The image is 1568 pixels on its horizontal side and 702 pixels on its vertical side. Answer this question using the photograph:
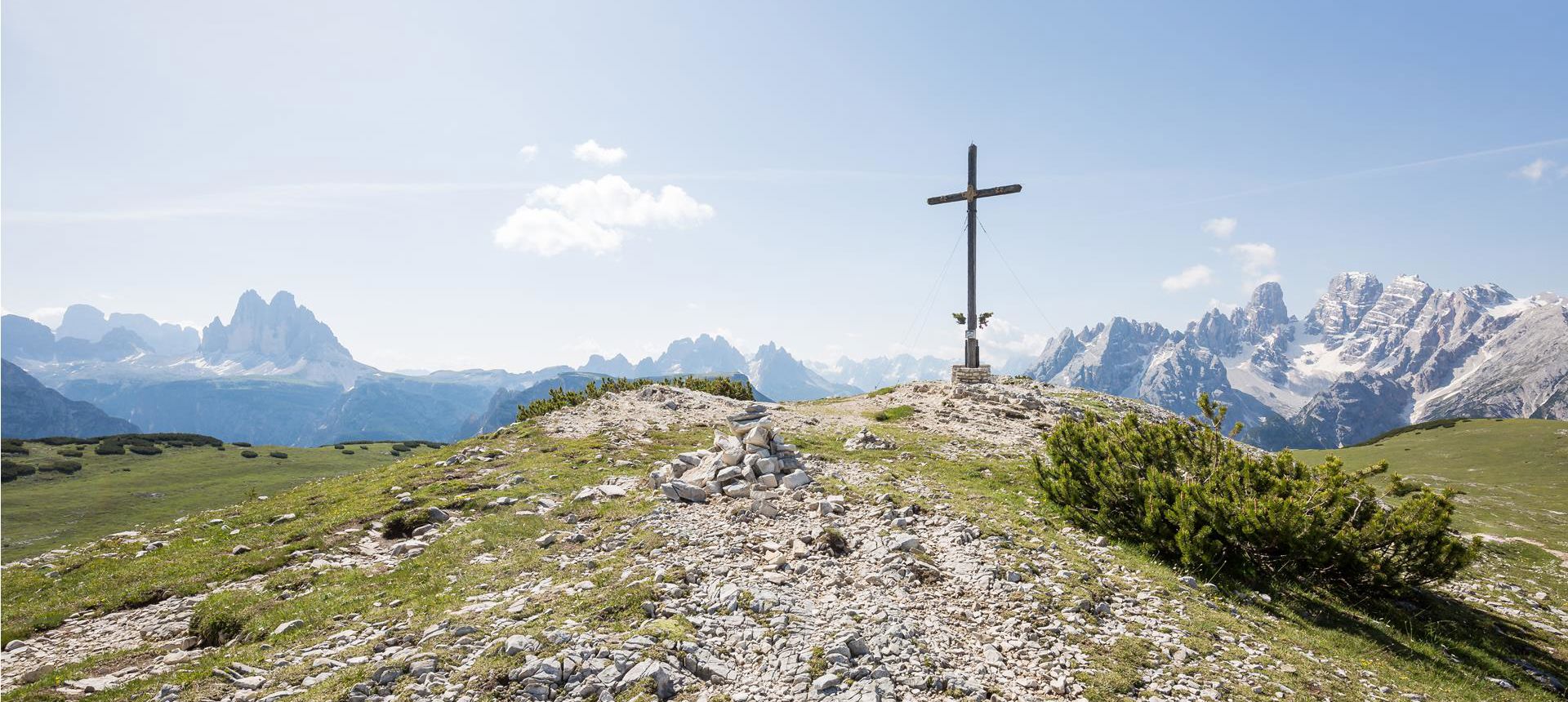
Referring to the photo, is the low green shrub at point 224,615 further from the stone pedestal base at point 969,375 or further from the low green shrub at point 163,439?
the low green shrub at point 163,439

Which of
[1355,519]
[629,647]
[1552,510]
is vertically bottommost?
[1552,510]

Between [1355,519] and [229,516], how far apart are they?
35.2m

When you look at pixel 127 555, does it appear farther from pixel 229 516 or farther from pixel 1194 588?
pixel 1194 588

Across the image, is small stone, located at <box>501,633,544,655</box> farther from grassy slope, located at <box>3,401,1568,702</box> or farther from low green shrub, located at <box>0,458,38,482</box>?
low green shrub, located at <box>0,458,38,482</box>

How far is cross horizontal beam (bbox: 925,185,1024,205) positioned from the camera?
38875mm

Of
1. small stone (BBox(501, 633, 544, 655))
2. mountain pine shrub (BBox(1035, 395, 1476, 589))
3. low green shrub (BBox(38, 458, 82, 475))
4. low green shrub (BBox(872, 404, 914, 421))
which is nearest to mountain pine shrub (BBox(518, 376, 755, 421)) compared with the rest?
low green shrub (BBox(872, 404, 914, 421))

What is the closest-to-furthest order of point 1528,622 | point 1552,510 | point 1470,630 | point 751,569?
point 751,569, point 1470,630, point 1528,622, point 1552,510

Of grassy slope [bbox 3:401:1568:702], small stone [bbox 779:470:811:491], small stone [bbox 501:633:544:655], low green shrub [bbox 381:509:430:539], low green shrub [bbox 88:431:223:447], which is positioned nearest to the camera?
small stone [bbox 501:633:544:655]

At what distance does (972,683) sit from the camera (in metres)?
9.31

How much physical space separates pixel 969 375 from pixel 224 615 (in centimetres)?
3726

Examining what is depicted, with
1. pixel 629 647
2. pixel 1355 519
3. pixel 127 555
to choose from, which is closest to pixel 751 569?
pixel 629 647

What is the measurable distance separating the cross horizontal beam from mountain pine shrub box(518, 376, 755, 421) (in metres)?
19.8

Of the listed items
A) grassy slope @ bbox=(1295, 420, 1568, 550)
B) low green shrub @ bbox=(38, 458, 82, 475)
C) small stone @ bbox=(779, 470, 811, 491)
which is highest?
small stone @ bbox=(779, 470, 811, 491)

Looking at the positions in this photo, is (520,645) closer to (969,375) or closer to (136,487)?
(969,375)
